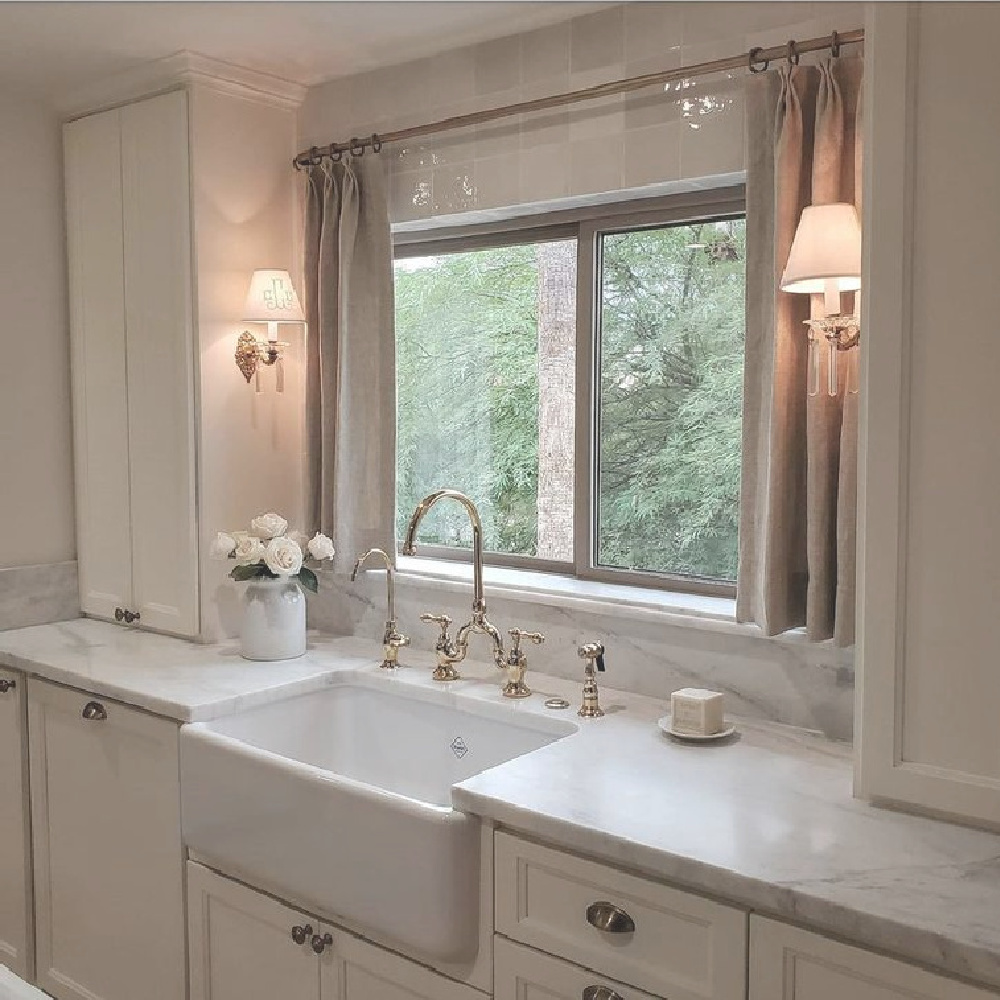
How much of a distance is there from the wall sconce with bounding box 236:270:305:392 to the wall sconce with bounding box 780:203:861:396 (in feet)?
4.65

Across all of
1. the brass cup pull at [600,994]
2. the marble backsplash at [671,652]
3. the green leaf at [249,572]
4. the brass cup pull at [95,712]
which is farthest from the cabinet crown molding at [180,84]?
the brass cup pull at [600,994]

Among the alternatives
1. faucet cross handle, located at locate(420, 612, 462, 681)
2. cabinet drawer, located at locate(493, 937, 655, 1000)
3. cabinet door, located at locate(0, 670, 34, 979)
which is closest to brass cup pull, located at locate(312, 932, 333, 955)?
cabinet drawer, located at locate(493, 937, 655, 1000)

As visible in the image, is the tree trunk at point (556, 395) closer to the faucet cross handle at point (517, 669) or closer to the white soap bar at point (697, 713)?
the faucet cross handle at point (517, 669)

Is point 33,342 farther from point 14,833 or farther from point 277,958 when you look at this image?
point 277,958

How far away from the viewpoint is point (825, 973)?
150 cm

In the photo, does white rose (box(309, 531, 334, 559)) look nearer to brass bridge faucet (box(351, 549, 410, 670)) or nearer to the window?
brass bridge faucet (box(351, 549, 410, 670))

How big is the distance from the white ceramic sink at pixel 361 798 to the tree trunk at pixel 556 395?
0.60 metres

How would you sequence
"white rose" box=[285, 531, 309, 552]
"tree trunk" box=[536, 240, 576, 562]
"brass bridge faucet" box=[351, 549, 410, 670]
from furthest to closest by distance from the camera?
1. "white rose" box=[285, 531, 309, 552]
2. "tree trunk" box=[536, 240, 576, 562]
3. "brass bridge faucet" box=[351, 549, 410, 670]

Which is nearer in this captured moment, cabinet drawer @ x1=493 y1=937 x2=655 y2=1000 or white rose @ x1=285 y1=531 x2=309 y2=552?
cabinet drawer @ x1=493 y1=937 x2=655 y2=1000

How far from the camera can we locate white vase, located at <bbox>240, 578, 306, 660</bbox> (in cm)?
282

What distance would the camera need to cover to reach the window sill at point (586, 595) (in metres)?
2.38

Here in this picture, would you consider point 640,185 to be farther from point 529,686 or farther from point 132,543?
point 132,543

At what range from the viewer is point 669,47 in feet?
7.84

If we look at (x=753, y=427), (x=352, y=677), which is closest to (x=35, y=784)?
(x=352, y=677)
